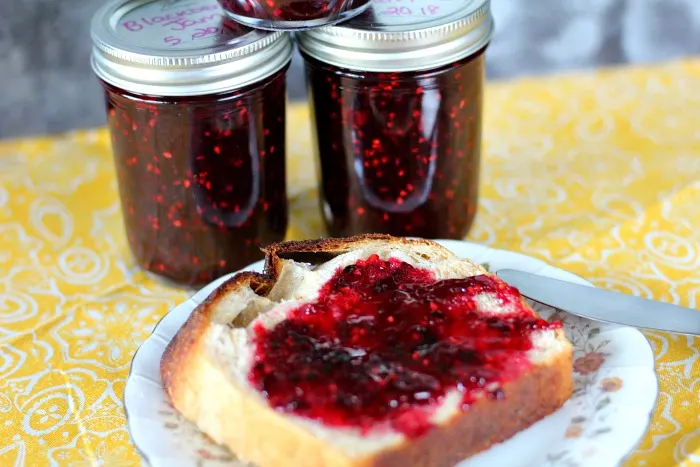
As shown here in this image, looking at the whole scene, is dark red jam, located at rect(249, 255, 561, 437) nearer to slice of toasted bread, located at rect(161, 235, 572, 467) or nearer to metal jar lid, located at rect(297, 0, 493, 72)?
slice of toasted bread, located at rect(161, 235, 572, 467)

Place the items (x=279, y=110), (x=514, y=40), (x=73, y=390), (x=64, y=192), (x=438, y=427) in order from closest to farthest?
1. (x=438, y=427)
2. (x=73, y=390)
3. (x=279, y=110)
4. (x=64, y=192)
5. (x=514, y=40)

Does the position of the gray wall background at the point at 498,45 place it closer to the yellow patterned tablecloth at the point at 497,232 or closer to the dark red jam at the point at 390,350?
the yellow patterned tablecloth at the point at 497,232

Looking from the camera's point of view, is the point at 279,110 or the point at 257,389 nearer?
the point at 257,389

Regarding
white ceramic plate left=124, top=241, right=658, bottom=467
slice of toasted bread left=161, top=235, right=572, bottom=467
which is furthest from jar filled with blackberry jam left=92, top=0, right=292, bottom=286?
white ceramic plate left=124, top=241, right=658, bottom=467

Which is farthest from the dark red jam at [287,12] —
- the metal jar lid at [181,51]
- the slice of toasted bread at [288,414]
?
the slice of toasted bread at [288,414]

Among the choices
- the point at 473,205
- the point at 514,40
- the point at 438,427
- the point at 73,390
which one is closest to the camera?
the point at 438,427

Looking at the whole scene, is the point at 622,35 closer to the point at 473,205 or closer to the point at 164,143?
the point at 473,205

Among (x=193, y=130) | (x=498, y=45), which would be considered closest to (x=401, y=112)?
(x=193, y=130)

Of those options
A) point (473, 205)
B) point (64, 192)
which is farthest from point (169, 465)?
point (64, 192)
